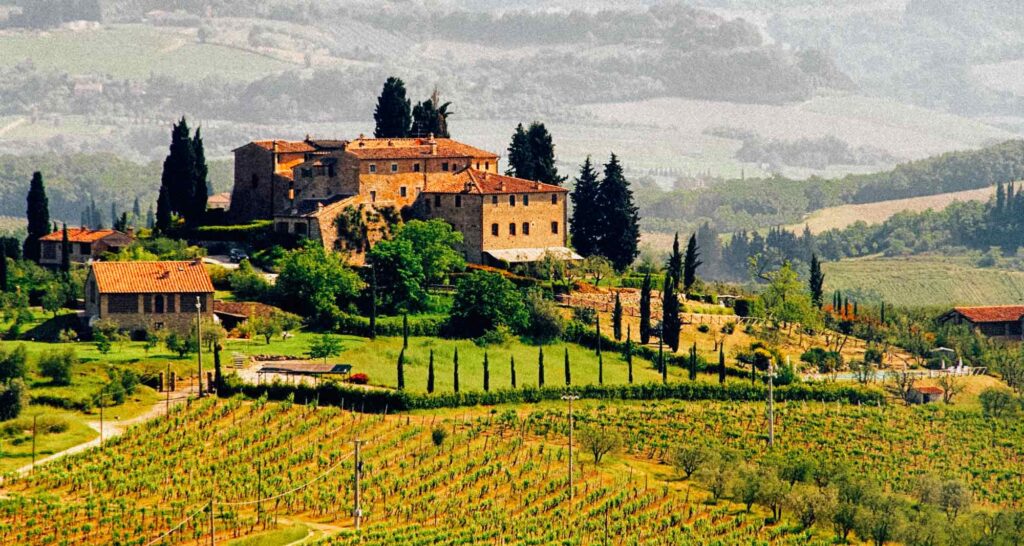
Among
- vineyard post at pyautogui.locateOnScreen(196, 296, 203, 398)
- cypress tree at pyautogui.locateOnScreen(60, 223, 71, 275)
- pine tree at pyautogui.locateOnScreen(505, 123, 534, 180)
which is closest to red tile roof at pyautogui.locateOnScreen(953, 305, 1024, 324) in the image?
pine tree at pyautogui.locateOnScreen(505, 123, 534, 180)

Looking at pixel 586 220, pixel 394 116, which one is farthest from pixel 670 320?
pixel 394 116

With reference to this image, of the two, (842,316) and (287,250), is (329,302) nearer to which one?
(287,250)

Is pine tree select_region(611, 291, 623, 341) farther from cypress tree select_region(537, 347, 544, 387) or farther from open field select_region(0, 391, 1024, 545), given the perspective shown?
open field select_region(0, 391, 1024, 545)

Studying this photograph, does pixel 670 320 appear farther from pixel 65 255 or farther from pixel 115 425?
pixel 115 425

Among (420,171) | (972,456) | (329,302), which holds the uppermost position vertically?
(420,171)

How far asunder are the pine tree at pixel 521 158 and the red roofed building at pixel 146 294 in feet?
105

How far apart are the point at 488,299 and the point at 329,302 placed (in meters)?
8.48

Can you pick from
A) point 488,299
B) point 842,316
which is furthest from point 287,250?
point 842,316

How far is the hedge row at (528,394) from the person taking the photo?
86688mm

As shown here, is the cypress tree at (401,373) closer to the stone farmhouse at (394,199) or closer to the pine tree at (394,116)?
the stone farmhouse at (394,199)

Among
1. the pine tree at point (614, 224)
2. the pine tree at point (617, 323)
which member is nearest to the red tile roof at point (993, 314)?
the pine tree at point (614, 224)

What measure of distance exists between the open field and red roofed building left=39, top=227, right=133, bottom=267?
33707 millimetres

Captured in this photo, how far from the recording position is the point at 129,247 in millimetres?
113438

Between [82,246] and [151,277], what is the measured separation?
19.7 meters
